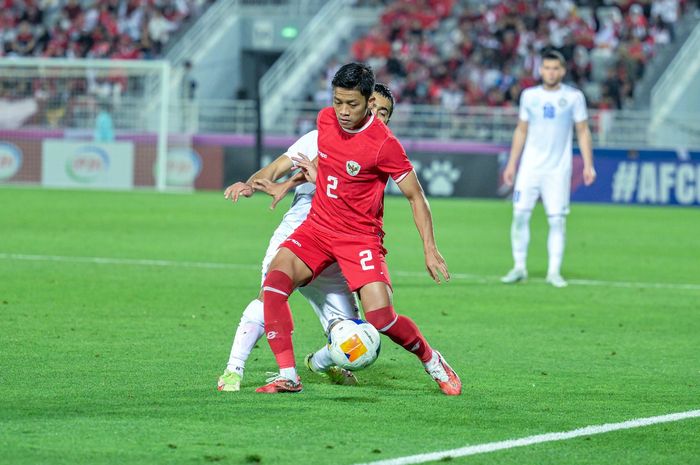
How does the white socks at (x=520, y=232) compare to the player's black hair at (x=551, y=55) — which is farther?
the white socks at (x=520, y=232)

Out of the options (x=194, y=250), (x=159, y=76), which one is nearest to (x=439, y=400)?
(x=194, y=250)

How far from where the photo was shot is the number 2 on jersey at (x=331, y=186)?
743cm

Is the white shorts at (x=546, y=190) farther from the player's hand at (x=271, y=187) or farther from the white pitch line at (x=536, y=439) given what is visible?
the white pitch line at (x=536, y=439)

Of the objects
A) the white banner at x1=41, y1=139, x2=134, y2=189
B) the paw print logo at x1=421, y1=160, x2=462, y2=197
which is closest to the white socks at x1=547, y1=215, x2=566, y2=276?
the paw print logo at x1=421, y1=160, x2=462, y2=197

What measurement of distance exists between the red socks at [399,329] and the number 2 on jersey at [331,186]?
0.69 m

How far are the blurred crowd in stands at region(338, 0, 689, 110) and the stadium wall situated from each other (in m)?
3.74

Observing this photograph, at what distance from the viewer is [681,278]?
15266mm

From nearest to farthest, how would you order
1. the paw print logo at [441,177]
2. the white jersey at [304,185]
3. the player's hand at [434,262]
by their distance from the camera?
the player's hand at [434,262] < the white jersey at [304,185] < the paw print logo at [441,177]

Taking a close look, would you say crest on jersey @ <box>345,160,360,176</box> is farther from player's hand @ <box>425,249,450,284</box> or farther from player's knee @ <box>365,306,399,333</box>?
player's knee @ <box>365,306,399,333</box>

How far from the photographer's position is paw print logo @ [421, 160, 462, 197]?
96.4 feet

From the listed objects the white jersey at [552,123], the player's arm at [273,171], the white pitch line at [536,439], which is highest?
the white jersey at [552,123]

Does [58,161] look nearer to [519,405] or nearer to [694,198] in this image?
[694,198]

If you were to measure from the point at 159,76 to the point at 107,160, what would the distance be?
4957 millimetres

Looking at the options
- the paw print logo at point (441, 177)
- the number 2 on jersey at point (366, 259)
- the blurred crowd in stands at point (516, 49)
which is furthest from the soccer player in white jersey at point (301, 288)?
the blurred crowd in stands at point (516, 49)
